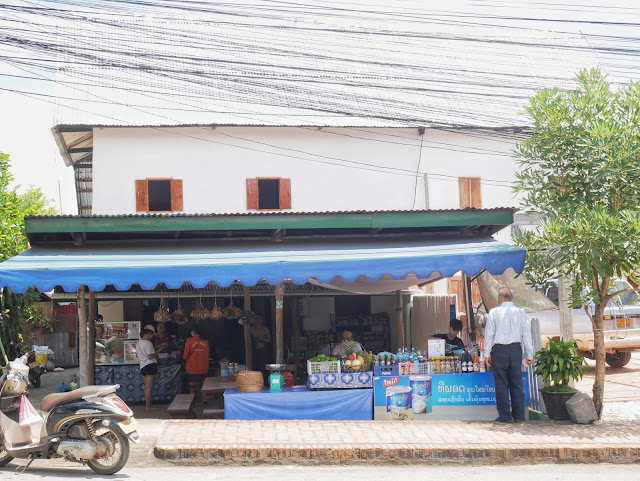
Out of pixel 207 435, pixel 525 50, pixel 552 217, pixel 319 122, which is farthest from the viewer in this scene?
pixel 525 50

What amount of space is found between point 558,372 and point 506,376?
0.71 meters

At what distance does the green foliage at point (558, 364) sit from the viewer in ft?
32.0

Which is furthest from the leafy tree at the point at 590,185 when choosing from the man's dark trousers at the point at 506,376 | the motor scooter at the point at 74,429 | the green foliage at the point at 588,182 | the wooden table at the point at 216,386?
the motor scooter at the point at 74,429

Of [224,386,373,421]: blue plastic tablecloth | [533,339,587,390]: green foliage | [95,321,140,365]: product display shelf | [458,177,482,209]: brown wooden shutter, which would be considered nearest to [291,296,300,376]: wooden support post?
[95,321,140,365]: product display shelf

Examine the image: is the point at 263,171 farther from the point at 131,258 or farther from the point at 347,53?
the point at 131,258

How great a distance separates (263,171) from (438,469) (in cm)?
1347

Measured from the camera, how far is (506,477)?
733 centimetres

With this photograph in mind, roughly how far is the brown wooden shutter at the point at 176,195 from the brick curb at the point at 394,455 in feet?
40.1

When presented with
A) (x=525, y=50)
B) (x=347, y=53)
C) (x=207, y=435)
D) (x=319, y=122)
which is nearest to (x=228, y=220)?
(x=207, y=435)

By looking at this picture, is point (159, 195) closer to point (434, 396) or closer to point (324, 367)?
point (324, 367)

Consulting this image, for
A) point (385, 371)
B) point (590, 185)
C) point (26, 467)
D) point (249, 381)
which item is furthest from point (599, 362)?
point (26, 467)

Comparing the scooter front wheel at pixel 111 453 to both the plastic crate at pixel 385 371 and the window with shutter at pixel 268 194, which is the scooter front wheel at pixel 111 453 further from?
the window with shutter at pixel 268 194

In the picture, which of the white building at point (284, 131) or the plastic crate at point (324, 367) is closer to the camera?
the plastic crate at point (324, 367)

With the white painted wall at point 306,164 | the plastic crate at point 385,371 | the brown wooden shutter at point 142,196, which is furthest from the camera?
the white painted wall at point 306,164
